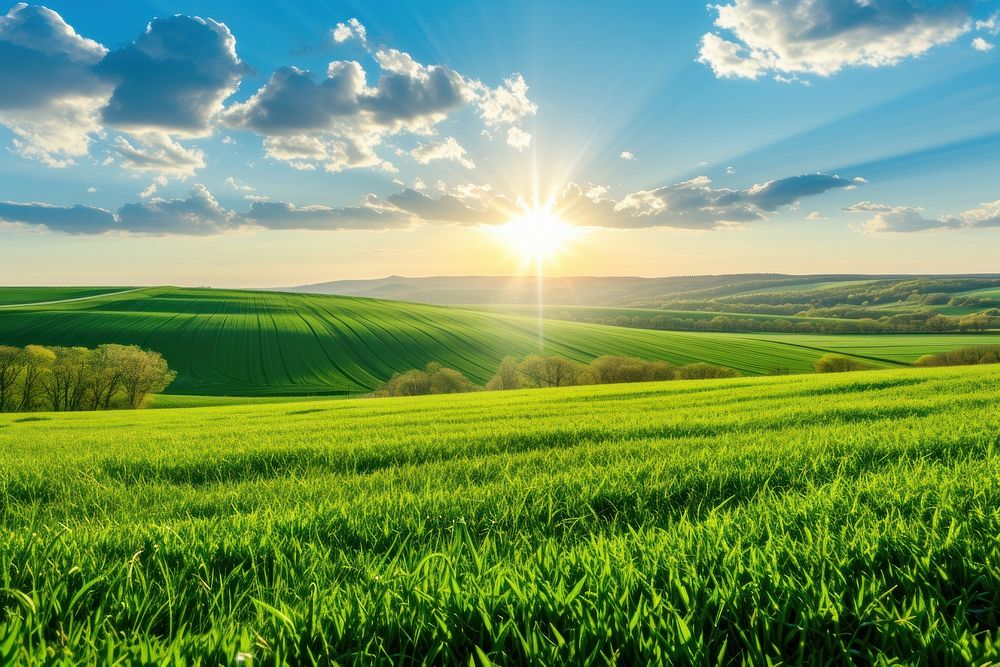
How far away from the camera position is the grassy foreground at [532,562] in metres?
1.59

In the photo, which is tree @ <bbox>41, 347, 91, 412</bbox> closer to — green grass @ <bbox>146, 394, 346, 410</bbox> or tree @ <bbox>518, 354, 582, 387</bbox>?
green grass @ <bbox>146, 394, 346, 410</bbox>

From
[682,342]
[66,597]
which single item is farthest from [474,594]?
[682,342]

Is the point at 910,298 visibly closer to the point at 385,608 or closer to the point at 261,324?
the point at 261,324

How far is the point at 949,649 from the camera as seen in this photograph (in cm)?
148

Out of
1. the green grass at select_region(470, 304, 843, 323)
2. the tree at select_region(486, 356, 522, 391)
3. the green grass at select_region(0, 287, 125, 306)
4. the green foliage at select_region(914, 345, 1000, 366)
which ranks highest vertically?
the green grass at select_region(0, 287, 125, 306)

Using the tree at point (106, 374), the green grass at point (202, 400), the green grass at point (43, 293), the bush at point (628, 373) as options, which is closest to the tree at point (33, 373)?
the tree at point (106, 374)

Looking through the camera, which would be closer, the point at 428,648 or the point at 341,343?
the point at 428,648

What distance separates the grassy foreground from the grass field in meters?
61.7

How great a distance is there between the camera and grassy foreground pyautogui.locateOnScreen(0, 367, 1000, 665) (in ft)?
5.23

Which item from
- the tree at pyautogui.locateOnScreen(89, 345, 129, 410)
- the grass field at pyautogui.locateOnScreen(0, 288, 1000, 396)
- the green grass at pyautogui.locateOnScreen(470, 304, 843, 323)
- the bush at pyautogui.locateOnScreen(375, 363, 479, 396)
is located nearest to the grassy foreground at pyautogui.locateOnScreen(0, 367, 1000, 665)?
the bush at pyautogui.locateOnScreen(375, 363, 479, 396)

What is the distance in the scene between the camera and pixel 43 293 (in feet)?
395

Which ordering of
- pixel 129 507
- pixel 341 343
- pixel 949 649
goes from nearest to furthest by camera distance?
pixel 949 649 → pixel 129 507 → pixel 341 343

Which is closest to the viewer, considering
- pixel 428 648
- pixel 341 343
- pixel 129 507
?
pixel 428 648

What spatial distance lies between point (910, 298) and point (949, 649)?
19348 cm
